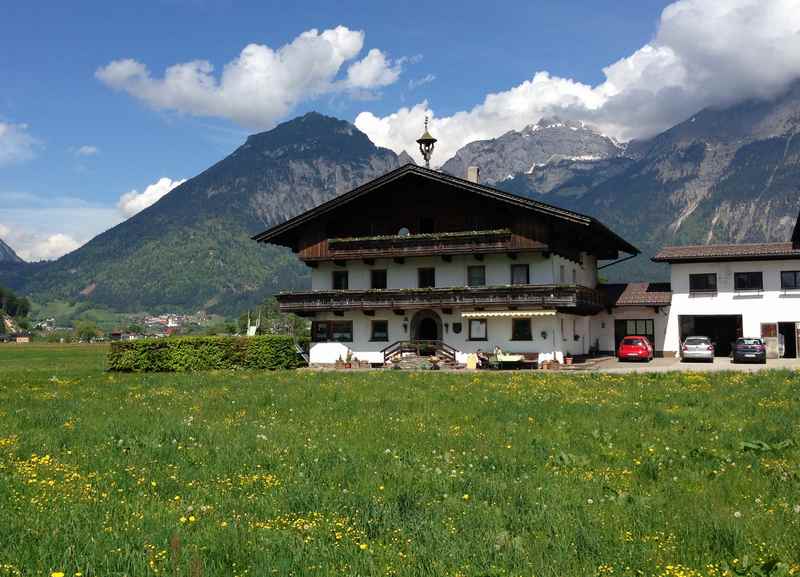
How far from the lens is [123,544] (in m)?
6.57

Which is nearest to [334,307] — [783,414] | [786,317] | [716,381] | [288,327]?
[716,381]

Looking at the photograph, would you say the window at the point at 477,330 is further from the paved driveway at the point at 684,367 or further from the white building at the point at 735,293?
the white building at the point at 735,293

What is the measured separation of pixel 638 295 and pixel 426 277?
1665cm

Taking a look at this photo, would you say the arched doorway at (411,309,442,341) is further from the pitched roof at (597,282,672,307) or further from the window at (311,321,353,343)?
the pitched roof at (597,282,672,307)

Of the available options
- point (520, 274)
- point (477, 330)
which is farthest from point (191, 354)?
point (520, 274)

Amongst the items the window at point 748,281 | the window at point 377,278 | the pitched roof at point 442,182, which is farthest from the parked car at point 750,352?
the window at point 377,278

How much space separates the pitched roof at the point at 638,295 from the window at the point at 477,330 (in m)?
12.0

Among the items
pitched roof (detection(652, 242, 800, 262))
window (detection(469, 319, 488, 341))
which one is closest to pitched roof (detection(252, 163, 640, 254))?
pitched roof (detection(652, 242, 800, 262))

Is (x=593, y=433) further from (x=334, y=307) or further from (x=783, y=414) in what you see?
(x=334, y=307)

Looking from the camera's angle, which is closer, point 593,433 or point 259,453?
point 259,453

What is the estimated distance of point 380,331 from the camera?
157 ft

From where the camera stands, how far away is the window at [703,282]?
5134 centimetres

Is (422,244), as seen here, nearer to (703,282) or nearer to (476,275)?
(476,275)

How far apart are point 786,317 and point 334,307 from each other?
101ft
